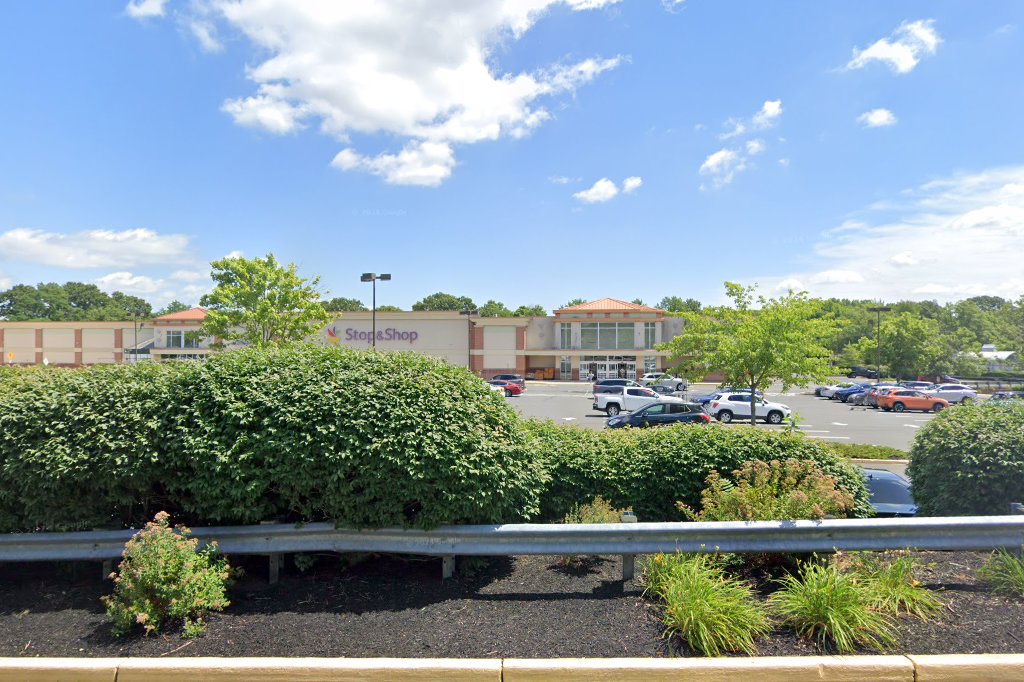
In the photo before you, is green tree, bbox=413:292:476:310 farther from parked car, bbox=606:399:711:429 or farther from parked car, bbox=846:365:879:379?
parked car, bbox=606:399:711:429

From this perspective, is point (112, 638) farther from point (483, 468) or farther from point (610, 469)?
point (610, 469)

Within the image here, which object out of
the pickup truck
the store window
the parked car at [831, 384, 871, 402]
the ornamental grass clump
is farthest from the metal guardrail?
the store window

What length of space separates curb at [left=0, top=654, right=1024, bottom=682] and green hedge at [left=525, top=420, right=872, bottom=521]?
6.22ft

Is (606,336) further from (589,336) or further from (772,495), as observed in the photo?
(772,495)

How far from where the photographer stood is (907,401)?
3397 centimetres

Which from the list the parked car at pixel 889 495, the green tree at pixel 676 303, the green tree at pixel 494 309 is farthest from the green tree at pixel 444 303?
the parked car at pixel 889 495

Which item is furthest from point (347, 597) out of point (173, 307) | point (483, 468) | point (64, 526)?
point (173, 307)

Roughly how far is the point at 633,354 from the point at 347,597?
2228 inches

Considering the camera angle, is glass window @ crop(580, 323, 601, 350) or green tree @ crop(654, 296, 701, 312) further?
green tree @ crop(654, 296, 701, 312)

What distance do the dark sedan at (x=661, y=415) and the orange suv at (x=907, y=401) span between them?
19861mm

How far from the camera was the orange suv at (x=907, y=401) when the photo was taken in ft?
110

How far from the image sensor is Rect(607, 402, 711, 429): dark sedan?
61.6 ft

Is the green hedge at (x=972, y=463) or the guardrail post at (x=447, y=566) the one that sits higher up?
the green hedge at (x=972, y=463)

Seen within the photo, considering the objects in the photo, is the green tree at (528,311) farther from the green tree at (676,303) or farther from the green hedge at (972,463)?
the green hedge at (972,463)
